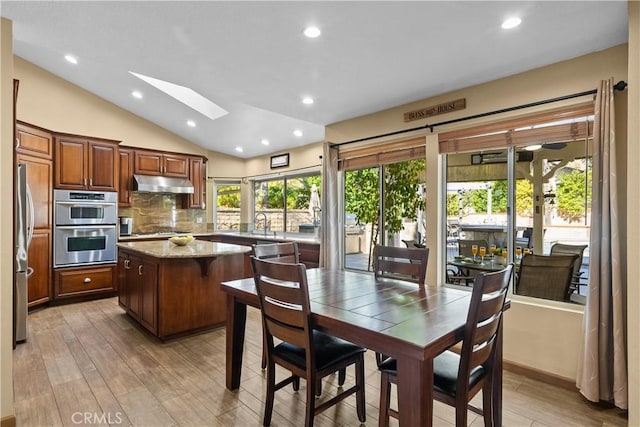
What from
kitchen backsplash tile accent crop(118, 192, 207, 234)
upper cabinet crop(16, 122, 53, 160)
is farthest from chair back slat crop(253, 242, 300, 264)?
kitchen backsplash tile accent crop(118, 192, 207, 234)

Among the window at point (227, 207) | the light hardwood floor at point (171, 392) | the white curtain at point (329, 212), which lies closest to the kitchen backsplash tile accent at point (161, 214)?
the window at point (227, 207)

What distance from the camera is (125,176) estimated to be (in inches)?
215

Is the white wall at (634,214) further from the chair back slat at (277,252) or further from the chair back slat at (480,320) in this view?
the chair back slat at (277,252)

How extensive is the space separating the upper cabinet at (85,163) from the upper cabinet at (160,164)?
0.50 m

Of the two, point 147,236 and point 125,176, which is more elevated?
point 125,176

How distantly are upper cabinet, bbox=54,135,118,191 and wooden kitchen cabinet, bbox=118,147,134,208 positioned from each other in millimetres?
274

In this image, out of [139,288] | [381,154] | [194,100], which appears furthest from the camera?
[194,100]

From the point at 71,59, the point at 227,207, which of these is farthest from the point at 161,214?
the point at 71,59

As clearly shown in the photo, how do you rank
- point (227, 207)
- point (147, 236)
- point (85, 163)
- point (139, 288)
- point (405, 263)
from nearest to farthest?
1. point (405, 263)
2. point (139, 288)
3. point (85, 163)
4. point (147, 236)
5. point (227, 207)

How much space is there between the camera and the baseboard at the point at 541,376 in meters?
2.49

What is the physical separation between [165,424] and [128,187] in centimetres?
444

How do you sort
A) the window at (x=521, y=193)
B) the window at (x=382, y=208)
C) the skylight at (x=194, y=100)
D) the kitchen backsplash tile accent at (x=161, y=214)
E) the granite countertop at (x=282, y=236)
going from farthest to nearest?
the kitchen backsplash tile accent at (x=161, y=214) < the granite countertop at (x=282, y=236) < the skylight at (x=194, y=100) < the window at (x=382, y=208) < the window at (x=521, y=193)

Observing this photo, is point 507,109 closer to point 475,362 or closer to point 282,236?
point 475,362

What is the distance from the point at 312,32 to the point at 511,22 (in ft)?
4.03
